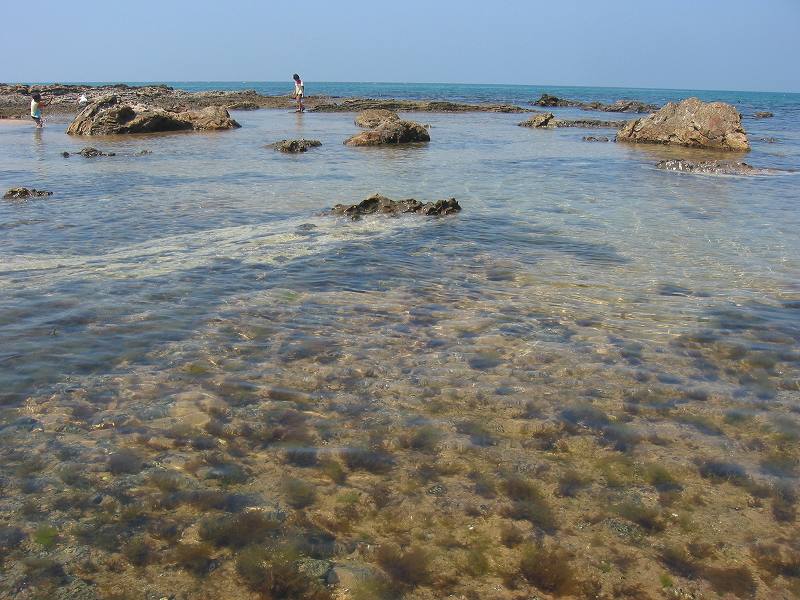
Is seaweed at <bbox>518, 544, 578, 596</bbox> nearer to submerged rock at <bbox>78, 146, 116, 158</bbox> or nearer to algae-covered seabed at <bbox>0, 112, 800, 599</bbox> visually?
algae-covered seabed at <bbox>0, 112, 800, 599</bbox>

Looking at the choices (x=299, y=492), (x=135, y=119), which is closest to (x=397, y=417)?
(x=299, y=492)

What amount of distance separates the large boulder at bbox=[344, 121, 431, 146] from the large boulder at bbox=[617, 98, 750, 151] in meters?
10.2

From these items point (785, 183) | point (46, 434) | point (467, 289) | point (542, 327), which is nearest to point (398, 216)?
point (467, 289)

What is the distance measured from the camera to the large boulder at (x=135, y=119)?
27156mm

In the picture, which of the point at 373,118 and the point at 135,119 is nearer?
the point at 135,119

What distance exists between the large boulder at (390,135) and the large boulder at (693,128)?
10.2 meters

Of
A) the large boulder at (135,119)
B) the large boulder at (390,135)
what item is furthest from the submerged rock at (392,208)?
the large boulder at (135,119)

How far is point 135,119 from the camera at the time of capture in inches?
1105

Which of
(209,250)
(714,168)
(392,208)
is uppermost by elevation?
(714,168)

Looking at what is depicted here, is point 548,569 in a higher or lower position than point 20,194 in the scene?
lower

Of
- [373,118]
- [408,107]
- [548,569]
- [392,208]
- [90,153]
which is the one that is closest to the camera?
[548,569]

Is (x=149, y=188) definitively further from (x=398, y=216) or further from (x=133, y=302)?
(x=133, y=302)

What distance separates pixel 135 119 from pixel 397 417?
28.4m

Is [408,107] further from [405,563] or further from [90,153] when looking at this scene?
[405,563]
